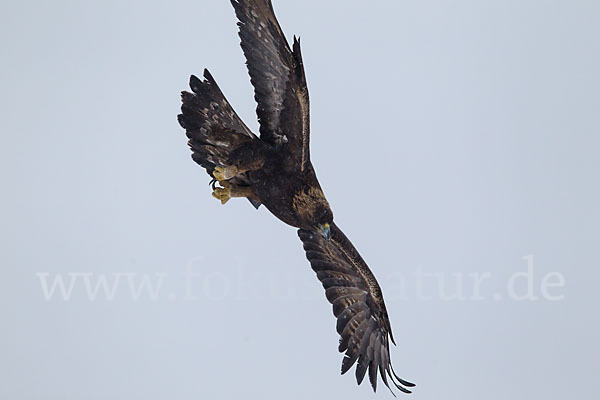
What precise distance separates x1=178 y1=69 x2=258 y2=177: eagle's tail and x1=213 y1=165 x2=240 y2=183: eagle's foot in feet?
0.74

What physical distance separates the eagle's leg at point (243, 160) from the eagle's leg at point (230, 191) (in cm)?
38

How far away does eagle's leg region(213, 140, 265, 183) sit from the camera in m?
11.1

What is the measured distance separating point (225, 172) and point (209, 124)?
0.68m

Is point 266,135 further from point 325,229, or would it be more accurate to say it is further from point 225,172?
point 325,229

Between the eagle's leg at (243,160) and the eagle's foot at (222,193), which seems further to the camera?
the eagle's foot at (222,193)

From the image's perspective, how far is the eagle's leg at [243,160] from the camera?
36.3 feet

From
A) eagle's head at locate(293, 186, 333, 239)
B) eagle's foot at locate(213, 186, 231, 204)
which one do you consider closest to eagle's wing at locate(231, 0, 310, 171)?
eagle's head at locate(293, 186, 333, 239)

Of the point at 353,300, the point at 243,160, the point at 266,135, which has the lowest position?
the point at 353,300

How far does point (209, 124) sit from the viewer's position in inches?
452

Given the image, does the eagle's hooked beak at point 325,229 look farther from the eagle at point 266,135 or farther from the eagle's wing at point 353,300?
the eagle's wing at point 353,300

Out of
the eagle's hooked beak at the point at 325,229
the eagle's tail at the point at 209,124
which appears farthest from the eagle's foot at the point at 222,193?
→ the eagle's hooked beak at the point at 325,229

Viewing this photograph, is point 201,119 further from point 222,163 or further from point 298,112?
point 298,112

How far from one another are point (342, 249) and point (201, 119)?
2.81m

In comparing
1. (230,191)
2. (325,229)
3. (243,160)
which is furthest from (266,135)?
(325,229)
